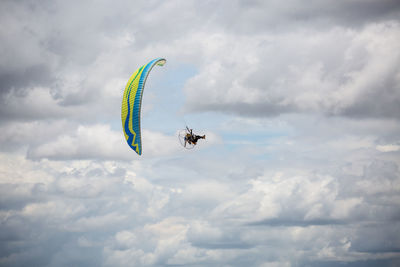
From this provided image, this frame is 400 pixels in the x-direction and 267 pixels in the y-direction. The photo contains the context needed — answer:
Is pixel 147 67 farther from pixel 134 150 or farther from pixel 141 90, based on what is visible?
pixel 134 150

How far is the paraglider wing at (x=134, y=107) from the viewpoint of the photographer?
101m

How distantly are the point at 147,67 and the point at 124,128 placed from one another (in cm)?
1029

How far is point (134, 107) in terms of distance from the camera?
3996 inches

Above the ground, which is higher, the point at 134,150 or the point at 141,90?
the point at 141,90

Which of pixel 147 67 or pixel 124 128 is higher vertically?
pixel 147 67

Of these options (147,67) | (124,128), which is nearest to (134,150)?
(124,128)

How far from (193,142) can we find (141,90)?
12393 mm

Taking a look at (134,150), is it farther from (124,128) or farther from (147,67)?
(147,67)

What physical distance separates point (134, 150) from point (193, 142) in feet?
34.9

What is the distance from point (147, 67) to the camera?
106 meters

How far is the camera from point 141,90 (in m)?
102

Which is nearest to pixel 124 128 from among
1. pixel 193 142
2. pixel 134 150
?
pixel 134 150

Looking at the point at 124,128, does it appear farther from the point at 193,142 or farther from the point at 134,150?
the point at 193,142

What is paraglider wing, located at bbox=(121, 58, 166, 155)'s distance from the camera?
330ft
